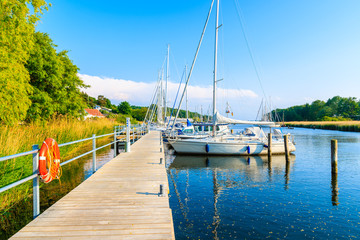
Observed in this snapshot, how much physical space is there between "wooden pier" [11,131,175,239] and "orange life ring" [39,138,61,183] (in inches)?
22.9

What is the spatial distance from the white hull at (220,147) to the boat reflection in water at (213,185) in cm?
56

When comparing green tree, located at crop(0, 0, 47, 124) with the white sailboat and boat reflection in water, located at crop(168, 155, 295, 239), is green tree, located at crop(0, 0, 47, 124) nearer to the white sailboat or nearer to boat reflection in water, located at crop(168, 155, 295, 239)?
boat reflection in water, located at crop(168, 155, 295, 239)

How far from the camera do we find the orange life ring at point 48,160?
3.75m

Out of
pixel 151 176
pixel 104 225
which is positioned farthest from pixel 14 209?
pixel 104 225

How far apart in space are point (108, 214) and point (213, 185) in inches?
311

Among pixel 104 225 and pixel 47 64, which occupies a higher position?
pixel 47 64

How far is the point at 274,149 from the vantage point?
20062 mm

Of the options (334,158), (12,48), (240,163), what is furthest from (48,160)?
(334,158)

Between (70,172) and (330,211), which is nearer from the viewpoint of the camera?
(330,211)

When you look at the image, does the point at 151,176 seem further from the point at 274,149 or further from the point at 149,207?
the point at 274,149

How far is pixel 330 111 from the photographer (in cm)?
11369

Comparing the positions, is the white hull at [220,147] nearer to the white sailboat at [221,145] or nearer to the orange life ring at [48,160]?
the white sailboat at [221,145]

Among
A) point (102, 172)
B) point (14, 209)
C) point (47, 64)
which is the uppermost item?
point (47, 64)

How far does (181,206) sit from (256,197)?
3.27 meters
